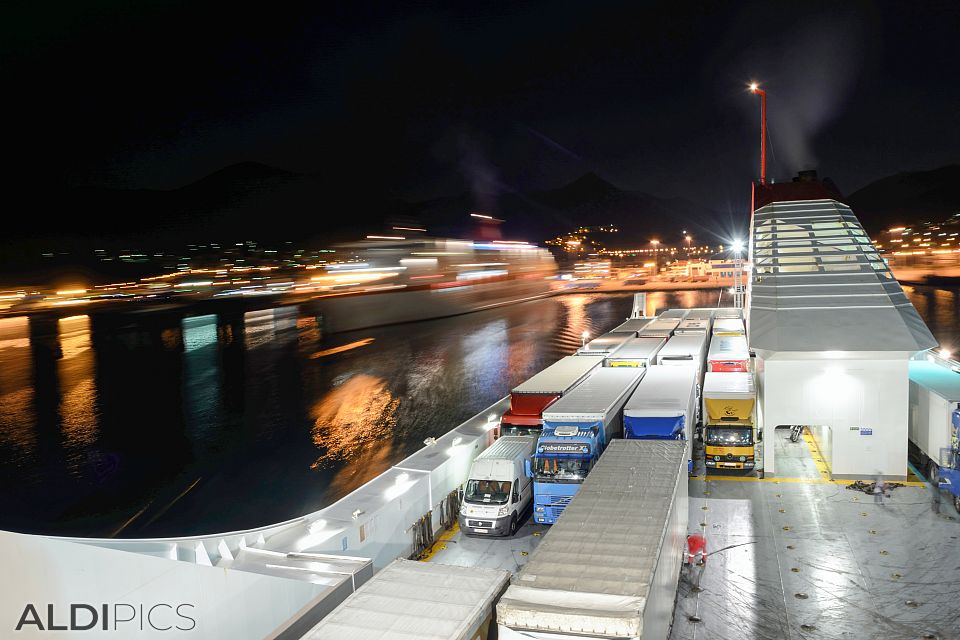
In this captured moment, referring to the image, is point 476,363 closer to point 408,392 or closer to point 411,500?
point 408,392

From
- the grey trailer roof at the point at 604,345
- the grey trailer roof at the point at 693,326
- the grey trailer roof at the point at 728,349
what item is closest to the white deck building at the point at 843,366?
the grey trailer roof at the point at 728,349

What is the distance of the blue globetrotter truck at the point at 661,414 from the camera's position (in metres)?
17.8

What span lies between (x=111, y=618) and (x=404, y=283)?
76.3m

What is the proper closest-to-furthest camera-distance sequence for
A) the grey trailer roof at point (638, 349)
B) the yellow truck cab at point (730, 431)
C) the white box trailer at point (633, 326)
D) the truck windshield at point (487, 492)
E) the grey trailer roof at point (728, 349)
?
1. the truck windshield at point (487, 492)
2. the yellow truck cab at point (730, 431)
3. the grey trailer roof at point (728, 349)
4. the grey trailer roof at point (638, 349)
5. the white box trailer at point (633, 326)

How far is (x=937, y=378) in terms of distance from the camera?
763 inches

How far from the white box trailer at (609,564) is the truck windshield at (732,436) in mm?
6268

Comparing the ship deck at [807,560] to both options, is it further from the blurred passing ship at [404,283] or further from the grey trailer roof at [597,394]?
the blurred passing ship at [404,283]

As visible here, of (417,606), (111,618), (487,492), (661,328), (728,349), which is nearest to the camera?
(111,618)

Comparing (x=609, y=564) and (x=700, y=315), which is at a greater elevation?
(x=700, y=315)

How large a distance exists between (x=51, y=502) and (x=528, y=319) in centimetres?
5930

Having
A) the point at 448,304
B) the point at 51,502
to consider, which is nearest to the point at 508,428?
the point at 51,502

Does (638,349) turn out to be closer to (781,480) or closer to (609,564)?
(781,480)

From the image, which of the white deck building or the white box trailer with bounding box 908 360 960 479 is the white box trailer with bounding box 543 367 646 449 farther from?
the white box trailer with bounding box 908 360 960 479

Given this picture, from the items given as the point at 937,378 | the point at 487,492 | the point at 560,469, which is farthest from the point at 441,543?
the point at 937,378
